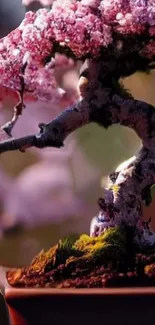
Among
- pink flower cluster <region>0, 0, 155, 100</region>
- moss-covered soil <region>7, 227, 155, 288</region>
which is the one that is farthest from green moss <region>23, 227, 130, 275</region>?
pink flower cluster <region>0, 0, 155, 100</region>

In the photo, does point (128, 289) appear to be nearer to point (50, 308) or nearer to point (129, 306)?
point (129, 306)

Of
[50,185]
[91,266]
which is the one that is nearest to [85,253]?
[91,266]

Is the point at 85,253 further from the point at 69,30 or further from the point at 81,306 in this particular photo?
the point at 69,30

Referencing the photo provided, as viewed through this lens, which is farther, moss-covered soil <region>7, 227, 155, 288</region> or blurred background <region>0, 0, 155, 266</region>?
blurred background <region>0, 0, 155, 266</region>

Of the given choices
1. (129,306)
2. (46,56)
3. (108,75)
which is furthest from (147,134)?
(129,306)

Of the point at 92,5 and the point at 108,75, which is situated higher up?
the point at 92,5

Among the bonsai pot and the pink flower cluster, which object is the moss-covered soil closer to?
the bonsai pot
